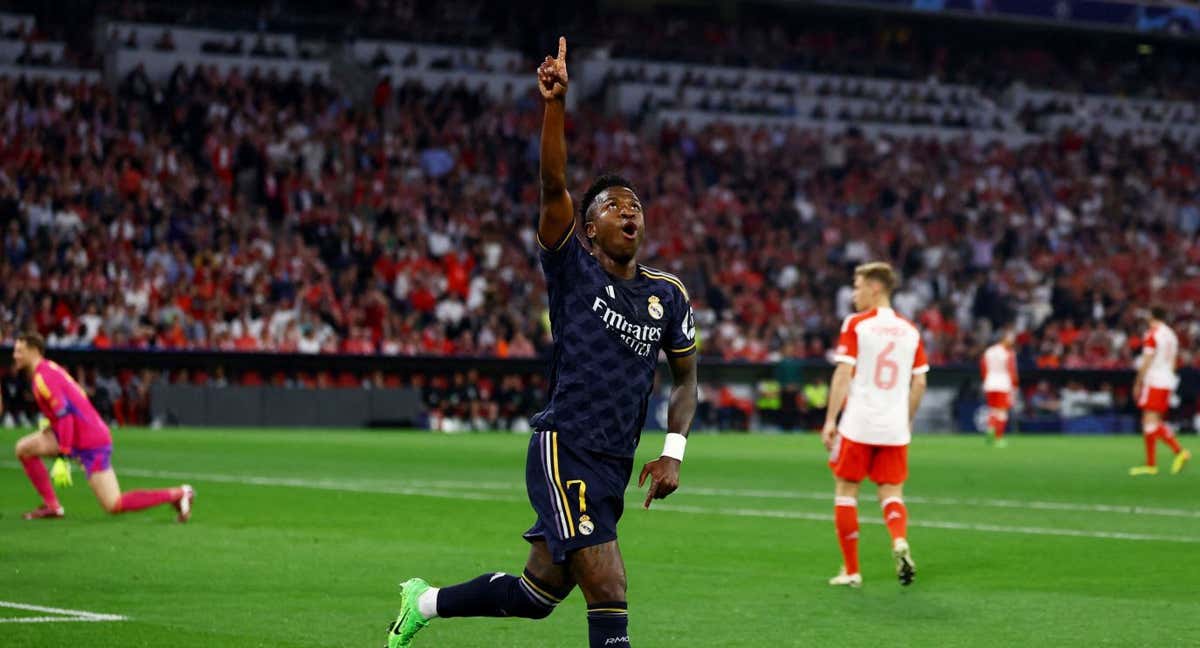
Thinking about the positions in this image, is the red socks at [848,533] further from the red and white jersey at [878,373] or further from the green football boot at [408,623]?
the green football boot at [408,623]

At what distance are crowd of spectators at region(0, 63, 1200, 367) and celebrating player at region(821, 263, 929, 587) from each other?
856 inches

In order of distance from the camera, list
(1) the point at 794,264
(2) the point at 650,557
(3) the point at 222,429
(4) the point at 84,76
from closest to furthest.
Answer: (2) the point at 650,557, (3) the point at 222,429, (4) the point at 84,76, (1) the point at 794,264

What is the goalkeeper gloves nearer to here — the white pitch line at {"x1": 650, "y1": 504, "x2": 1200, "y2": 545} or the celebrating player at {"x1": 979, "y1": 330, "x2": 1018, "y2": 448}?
the white pitch line at {"x1": 650, "y1": 504, "x2": 1200, "y2": 545}

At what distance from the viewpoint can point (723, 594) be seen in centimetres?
1196

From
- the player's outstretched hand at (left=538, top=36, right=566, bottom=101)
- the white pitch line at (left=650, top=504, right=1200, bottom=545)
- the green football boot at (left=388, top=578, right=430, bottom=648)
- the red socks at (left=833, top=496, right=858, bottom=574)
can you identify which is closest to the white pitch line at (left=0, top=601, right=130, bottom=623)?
the green football boot at (left=388, top=578, right=430, bottom=648)

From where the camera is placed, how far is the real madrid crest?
7430 millimetres

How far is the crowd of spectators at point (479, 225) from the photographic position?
36.3 meters

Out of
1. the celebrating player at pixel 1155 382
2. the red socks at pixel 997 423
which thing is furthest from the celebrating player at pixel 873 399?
the red socks at pixel 997 423

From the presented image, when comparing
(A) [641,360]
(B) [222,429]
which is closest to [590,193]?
(A) [641,360]

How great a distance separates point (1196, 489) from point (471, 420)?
18456 mm

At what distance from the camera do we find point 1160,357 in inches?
1037

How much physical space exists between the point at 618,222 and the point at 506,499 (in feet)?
41.3

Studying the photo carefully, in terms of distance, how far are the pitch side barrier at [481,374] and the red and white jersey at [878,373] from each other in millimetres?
23590

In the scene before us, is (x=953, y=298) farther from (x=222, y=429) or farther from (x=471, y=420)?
(x=222, y=429)
